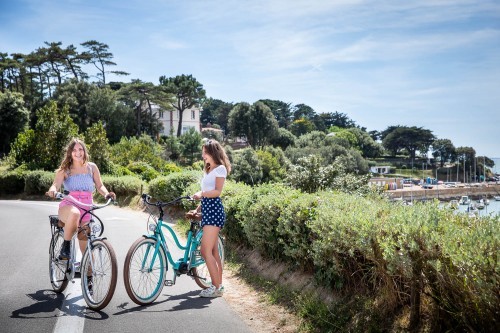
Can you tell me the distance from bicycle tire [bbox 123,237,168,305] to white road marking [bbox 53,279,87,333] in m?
0.62

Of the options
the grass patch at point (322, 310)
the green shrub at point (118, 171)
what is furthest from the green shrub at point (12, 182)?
the grass patch at point (322, 310)

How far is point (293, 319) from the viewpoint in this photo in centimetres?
508

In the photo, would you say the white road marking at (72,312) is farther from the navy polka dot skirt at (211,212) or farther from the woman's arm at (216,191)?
the woman's arm at (216,191)

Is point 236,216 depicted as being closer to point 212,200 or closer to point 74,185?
point 212,200

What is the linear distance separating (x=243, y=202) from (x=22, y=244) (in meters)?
5.52

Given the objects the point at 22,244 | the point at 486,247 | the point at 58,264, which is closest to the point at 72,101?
the point at 22,244

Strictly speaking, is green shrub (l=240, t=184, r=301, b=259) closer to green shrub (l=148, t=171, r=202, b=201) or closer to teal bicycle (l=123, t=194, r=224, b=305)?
teal bicycle (l=123, t=194, r=224, b=305)

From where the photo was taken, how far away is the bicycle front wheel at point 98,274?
5.10 m

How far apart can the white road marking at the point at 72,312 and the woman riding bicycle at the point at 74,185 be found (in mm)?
550

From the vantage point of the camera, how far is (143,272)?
5371 mm

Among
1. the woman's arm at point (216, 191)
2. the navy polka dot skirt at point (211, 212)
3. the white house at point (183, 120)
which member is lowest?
the navy polka dot skirt at point (211, 212)

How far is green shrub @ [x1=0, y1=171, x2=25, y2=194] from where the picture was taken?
102ft

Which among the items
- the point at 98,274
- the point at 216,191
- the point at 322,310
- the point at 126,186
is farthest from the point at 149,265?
the point at 126,186

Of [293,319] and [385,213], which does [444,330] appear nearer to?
[385,213]
